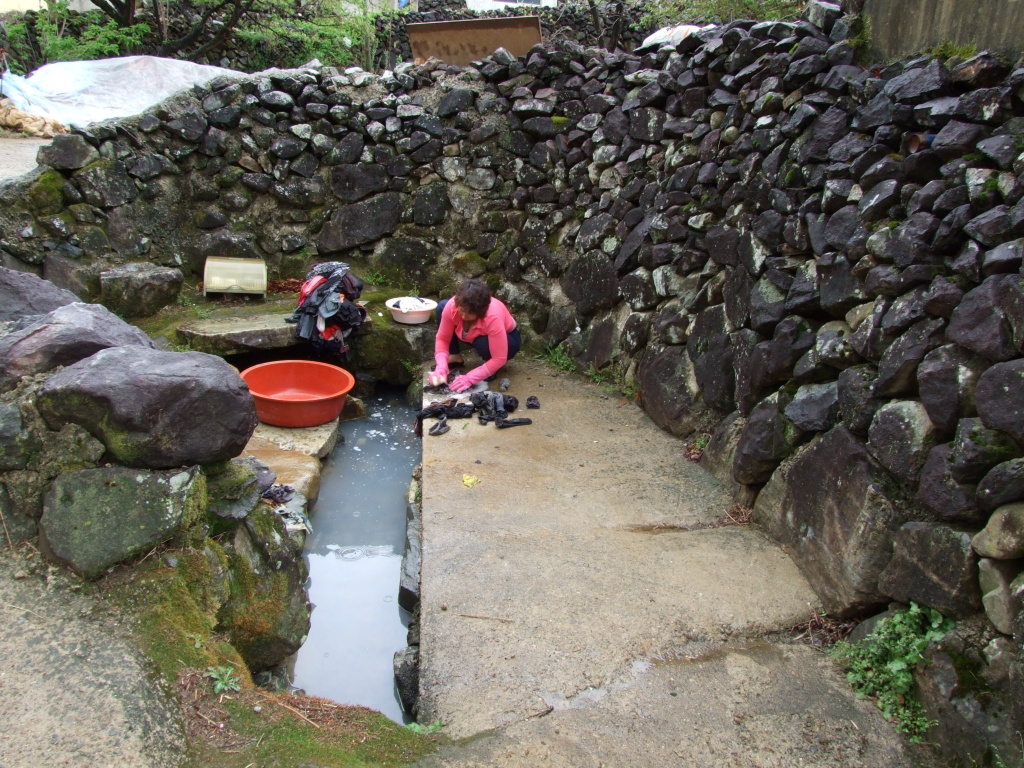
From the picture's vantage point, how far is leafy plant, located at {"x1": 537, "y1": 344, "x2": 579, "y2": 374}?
5.93 metres

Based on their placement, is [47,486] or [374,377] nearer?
[47,486]

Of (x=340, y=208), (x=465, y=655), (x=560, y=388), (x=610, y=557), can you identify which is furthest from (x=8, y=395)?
(x=340, y=208)

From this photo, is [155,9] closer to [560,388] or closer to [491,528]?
[560,388]

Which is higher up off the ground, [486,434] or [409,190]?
[409,190]

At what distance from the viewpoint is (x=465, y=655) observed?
2744 mm

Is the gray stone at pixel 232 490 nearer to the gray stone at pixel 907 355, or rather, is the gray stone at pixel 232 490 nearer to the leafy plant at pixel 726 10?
the gray stone at pixel 907 355

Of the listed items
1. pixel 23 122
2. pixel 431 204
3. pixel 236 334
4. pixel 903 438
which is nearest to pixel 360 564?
pixel 236 334

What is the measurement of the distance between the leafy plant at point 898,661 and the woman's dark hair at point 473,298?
3.27m

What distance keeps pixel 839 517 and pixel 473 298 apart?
2921mm

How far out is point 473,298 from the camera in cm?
512

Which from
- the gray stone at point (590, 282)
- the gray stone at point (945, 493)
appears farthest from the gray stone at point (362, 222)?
the gray stone at point (945, 493)

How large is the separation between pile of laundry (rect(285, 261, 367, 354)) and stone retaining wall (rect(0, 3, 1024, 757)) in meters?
0.84

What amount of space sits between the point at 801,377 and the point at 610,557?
1.23 meters

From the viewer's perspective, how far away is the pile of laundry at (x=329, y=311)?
5875mm
